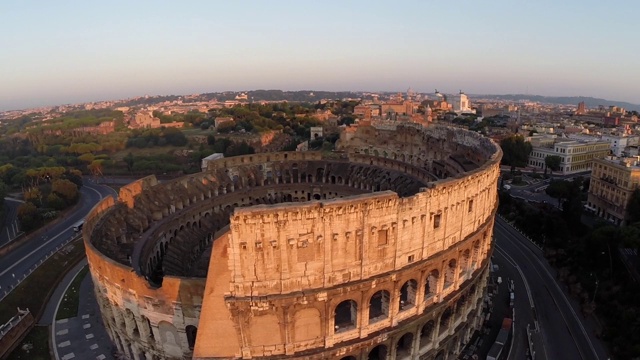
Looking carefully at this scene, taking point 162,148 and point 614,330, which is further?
point 162,148

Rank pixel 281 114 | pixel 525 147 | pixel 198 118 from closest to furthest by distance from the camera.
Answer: pixel 525 147
pixel 281 114
pixel 198 118

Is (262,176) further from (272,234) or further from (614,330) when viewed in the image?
(614,330)

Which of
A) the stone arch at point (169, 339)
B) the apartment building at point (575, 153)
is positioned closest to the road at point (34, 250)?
the stone arch at point (169, 339)

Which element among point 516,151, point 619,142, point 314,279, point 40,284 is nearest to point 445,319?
point 314,279

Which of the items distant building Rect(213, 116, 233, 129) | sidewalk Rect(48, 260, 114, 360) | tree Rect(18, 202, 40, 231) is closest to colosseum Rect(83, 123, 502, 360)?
sidewalk Rect(48, 260, 114, 360)

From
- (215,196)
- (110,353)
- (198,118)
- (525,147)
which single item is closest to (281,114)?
(198,118)

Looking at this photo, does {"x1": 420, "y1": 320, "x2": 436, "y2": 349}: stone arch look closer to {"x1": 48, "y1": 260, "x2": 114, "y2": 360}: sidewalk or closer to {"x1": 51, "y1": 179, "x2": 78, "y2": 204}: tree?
{"x1": 48, "y1": 260, "x2": 114, "y2": 360}: sidewalk
